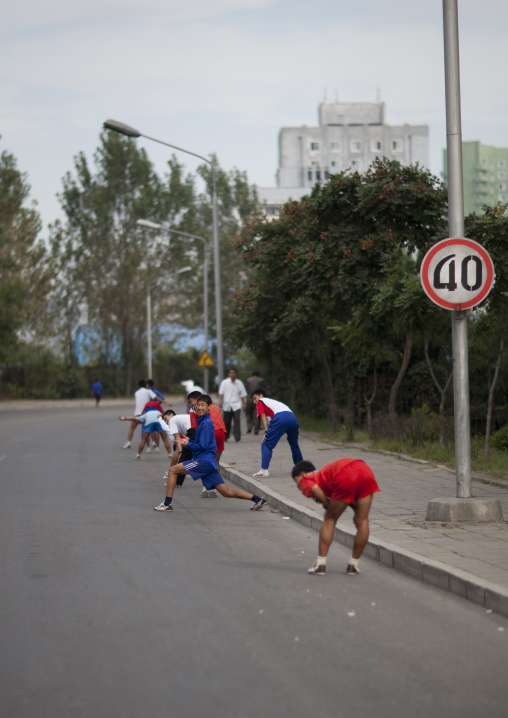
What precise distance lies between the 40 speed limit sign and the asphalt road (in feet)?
8.79

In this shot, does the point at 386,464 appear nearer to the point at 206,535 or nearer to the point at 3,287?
the point at 206,535

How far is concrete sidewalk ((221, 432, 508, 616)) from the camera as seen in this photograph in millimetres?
6348

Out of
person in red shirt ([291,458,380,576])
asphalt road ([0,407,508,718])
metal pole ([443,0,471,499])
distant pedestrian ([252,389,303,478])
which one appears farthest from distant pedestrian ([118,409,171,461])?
person in red shirt ([291,458,380,576])

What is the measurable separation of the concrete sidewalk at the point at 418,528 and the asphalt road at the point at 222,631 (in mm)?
155

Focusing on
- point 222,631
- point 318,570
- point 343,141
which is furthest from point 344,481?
point 343,141

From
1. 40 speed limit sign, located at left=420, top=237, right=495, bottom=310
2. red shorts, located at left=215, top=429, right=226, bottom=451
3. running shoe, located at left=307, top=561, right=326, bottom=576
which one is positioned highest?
40 speed limit sign, located at left=420, top=237, right=495, bottom=310

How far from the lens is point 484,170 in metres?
110

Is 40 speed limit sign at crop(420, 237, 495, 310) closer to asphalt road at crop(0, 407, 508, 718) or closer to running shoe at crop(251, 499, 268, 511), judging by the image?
asphalt road at crop(0, 407, 508, 718)

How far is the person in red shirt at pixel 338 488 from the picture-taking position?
6762mm

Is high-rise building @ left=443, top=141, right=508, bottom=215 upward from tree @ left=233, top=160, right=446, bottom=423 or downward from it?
upward

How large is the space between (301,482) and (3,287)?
4124 cm

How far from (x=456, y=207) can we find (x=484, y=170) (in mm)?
106656

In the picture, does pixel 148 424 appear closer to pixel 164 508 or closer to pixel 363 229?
pixel 363 229

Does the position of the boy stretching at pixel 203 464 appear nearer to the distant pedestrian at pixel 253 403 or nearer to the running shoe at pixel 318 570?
→ the running shoe at pixel 318 570
